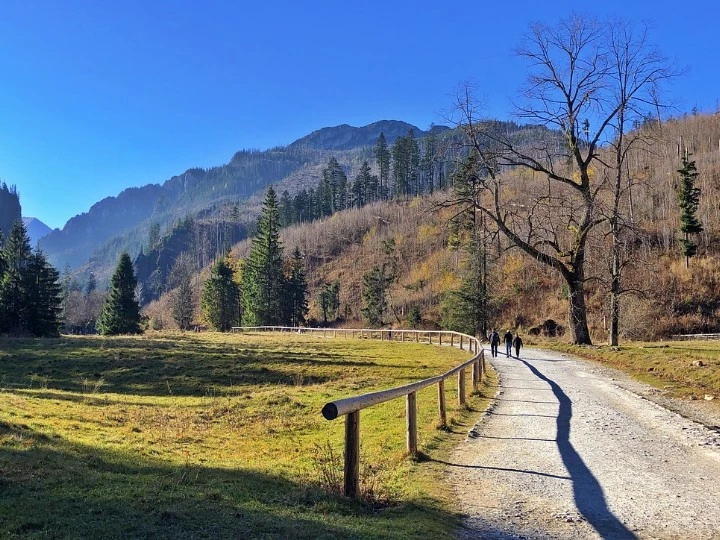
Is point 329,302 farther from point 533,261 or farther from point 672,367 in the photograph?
point 672,367

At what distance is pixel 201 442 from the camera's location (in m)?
11.8

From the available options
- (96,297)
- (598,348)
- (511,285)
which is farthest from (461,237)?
(96,297)

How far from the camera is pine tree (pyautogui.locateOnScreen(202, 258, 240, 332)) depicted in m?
85.9

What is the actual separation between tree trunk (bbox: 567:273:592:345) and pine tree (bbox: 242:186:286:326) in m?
52.8

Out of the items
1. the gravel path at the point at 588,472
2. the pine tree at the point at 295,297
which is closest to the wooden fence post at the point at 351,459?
the gravel path at the point at 588,472

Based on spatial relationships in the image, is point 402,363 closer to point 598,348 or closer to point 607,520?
point 598,348

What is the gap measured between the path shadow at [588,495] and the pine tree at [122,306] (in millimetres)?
67104

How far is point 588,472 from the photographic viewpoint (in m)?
7.30

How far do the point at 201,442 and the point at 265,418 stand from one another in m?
3.74

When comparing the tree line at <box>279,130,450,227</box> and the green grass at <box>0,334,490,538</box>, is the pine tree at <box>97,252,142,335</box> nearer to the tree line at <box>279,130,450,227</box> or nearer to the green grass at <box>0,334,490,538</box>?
the green grass at <box>0,334,490,538</box>

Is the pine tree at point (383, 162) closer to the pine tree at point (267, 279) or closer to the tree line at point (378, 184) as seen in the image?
the tree line at point (378, 184)

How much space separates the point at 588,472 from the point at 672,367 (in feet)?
42.0

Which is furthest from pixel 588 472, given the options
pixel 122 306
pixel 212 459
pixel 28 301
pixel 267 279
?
pixel 267 279

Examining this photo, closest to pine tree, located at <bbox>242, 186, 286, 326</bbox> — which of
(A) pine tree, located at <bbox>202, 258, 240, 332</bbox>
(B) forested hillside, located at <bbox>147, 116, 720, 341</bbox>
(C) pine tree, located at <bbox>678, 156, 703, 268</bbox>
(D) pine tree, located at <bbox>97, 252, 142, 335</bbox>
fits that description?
(A) pine tree, located at <bbox>202, 258, 240, 332</bbox>
